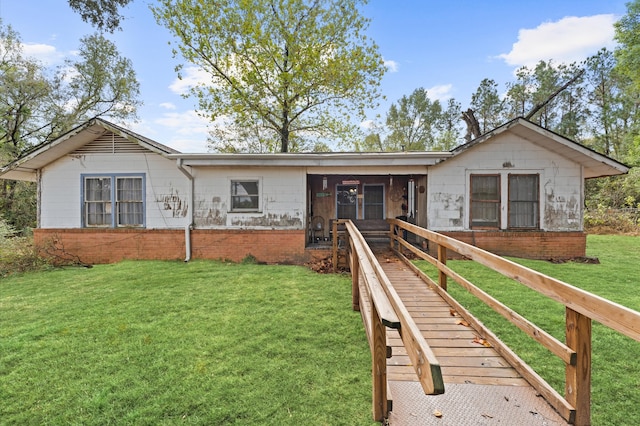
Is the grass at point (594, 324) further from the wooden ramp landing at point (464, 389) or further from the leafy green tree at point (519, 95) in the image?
the leafy green tree at point (519, 95)

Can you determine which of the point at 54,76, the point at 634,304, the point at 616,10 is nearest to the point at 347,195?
the point at 634,304

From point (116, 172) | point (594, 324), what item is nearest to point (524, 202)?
point (594, 324)

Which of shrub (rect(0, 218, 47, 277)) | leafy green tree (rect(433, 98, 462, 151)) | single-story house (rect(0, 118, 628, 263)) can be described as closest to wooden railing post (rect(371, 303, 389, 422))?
single-story house (rect(0, 118, 628, 263))

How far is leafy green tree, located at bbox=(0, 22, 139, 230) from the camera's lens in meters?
16.6

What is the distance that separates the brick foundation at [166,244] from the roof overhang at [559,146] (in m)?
5.82

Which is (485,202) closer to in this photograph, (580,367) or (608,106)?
(580,367)

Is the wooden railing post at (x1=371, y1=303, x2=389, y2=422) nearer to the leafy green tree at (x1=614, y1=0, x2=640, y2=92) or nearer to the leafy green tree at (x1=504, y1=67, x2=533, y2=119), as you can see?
the leafy green tree at (x1=614, y1=0, x2=640, y2=92)

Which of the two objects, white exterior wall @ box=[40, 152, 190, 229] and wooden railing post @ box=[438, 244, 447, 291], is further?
white exterior wall @ box=[40, 152, 190, 229]

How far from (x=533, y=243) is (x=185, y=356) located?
31.4ft

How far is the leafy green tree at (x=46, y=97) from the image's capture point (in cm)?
1664

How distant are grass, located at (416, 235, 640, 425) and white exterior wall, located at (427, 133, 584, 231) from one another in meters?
1.33

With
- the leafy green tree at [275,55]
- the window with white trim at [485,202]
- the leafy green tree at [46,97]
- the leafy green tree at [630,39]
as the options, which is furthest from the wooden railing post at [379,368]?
the leafy green tree at [630,39]

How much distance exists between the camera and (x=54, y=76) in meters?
18.7

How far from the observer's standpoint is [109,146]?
9.29 meters
